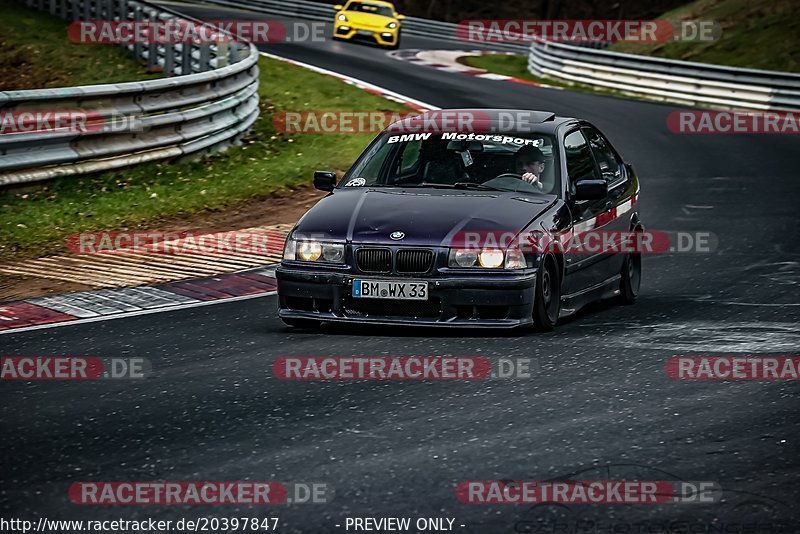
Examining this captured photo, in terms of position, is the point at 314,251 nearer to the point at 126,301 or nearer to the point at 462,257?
the point at 462,257

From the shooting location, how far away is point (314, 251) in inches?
355

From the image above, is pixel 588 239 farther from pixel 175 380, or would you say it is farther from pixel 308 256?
pixel 175 380

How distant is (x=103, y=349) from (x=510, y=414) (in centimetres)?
298

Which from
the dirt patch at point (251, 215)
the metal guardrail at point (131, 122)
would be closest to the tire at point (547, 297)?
the dirt patch at point (251, 215)

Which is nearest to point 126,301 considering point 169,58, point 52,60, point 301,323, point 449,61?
point 301,323

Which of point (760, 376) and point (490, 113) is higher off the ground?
point (490, 113)

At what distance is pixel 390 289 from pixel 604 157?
290 cm

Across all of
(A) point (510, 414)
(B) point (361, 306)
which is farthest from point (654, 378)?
(B) point (361, 306)

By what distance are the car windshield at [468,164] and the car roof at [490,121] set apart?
80mm

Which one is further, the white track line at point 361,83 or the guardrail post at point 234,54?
the white track line at point 361,83

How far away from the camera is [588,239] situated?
9.98 m

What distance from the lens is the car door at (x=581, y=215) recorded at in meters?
9.66

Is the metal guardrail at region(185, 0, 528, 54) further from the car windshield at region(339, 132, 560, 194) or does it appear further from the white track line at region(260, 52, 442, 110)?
the car windshield at region(339, 132, 560, 194)

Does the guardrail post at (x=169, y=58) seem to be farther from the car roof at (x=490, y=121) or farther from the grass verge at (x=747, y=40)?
the grass verge at (x=747, y=40)
